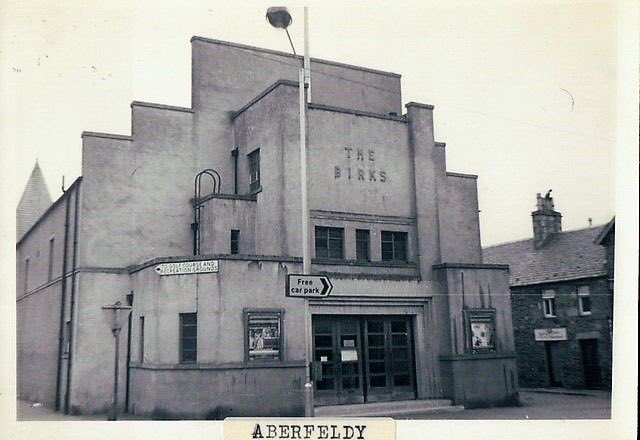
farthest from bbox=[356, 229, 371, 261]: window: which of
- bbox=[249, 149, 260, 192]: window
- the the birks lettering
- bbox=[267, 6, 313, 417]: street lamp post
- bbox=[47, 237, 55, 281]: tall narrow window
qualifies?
bbox=[47, 237, 55, 281]: tall narrow window

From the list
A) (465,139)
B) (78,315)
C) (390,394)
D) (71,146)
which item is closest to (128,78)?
(71,146)

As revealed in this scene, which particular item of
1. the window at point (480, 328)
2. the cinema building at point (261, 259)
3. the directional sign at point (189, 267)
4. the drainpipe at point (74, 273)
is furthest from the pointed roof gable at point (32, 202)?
the window at point (480, 328)

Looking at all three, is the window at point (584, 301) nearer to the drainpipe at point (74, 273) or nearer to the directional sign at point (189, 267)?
the directional sign at point (189, 267)

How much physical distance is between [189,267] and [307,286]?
9.91ft

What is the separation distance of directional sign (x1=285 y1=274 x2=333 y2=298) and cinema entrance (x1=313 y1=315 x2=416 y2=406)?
2.59 m

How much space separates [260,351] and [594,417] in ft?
18.9

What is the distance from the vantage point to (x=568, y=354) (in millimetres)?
13922

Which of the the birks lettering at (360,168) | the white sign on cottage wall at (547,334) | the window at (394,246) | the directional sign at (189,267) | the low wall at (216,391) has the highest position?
the the birks lettering at (360,168)

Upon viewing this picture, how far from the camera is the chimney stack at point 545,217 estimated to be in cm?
1253

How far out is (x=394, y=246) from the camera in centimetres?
1558

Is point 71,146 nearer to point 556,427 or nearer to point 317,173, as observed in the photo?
point 317,173

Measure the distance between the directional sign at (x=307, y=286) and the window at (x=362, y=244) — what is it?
378cm

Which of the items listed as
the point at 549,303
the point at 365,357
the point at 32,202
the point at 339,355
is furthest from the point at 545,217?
the point at 32,202

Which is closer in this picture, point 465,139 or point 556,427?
point 556,427
